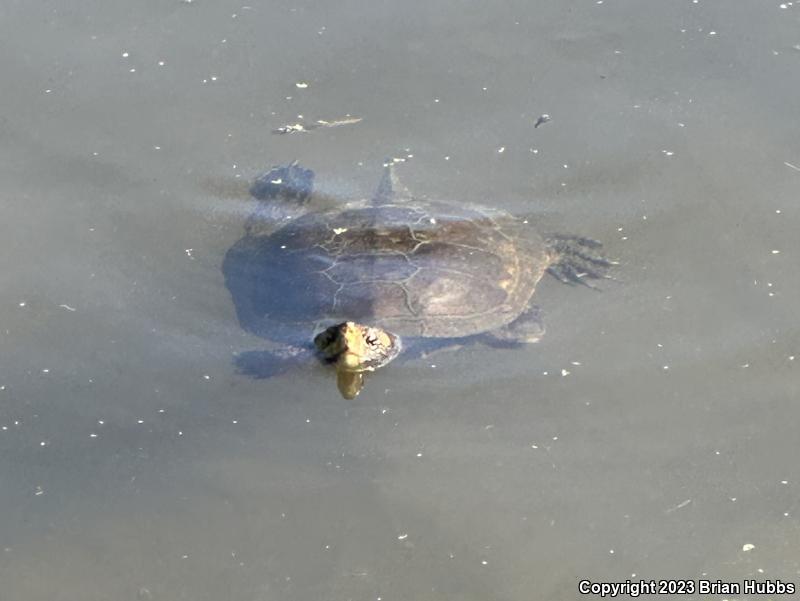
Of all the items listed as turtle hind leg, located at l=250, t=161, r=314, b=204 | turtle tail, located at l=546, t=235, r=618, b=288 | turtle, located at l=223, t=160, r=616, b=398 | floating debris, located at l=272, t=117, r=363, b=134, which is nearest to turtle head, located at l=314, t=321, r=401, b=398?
turtle, located at l=223, t=160, r=616, b=398

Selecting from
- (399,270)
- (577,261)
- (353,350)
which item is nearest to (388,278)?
(399,270)

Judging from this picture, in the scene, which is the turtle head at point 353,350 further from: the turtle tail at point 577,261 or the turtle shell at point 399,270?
the turtle tail at point 577,261

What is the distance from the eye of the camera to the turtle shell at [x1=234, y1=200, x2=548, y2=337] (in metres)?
6.18

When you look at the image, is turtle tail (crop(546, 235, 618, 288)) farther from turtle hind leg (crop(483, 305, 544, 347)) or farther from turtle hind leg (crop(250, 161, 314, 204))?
turtle hind leg (crop(250, 161, 314, 204))

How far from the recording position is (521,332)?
6109mm

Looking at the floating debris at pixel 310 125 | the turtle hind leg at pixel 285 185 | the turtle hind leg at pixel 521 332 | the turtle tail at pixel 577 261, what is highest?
the floating debris at pixel 310 125

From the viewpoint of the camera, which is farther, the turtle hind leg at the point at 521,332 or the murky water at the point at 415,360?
the turtle hind leg at the point at 521,332

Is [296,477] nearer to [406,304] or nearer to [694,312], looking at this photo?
[406,304]

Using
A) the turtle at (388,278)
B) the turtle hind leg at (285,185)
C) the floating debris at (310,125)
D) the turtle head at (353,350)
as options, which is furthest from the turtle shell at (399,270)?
the floating debris at (310,125)

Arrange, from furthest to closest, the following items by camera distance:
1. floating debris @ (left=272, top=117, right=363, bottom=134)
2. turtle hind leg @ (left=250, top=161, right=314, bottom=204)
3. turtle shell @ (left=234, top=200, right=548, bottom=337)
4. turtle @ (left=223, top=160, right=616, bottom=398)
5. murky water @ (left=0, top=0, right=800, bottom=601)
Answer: floating debris @ (left=272, top=117, right=363, bottom=134)
turtle hind leg @ (left=250, top=161, right=314, bottom=204)
turtle shell @ (left=234, top=200, right=548, bottom=337)
turtle @ (left=223, top=160, right=616, bottom=398)
murky water @ (left=0, top=0, right=800, bottom=601)

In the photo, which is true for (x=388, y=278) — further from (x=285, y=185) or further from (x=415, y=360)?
(x=285, y=185)

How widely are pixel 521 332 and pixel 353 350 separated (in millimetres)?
877

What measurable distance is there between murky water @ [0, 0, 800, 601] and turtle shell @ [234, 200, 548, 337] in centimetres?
20

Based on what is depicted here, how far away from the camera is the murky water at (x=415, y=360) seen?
505cm
